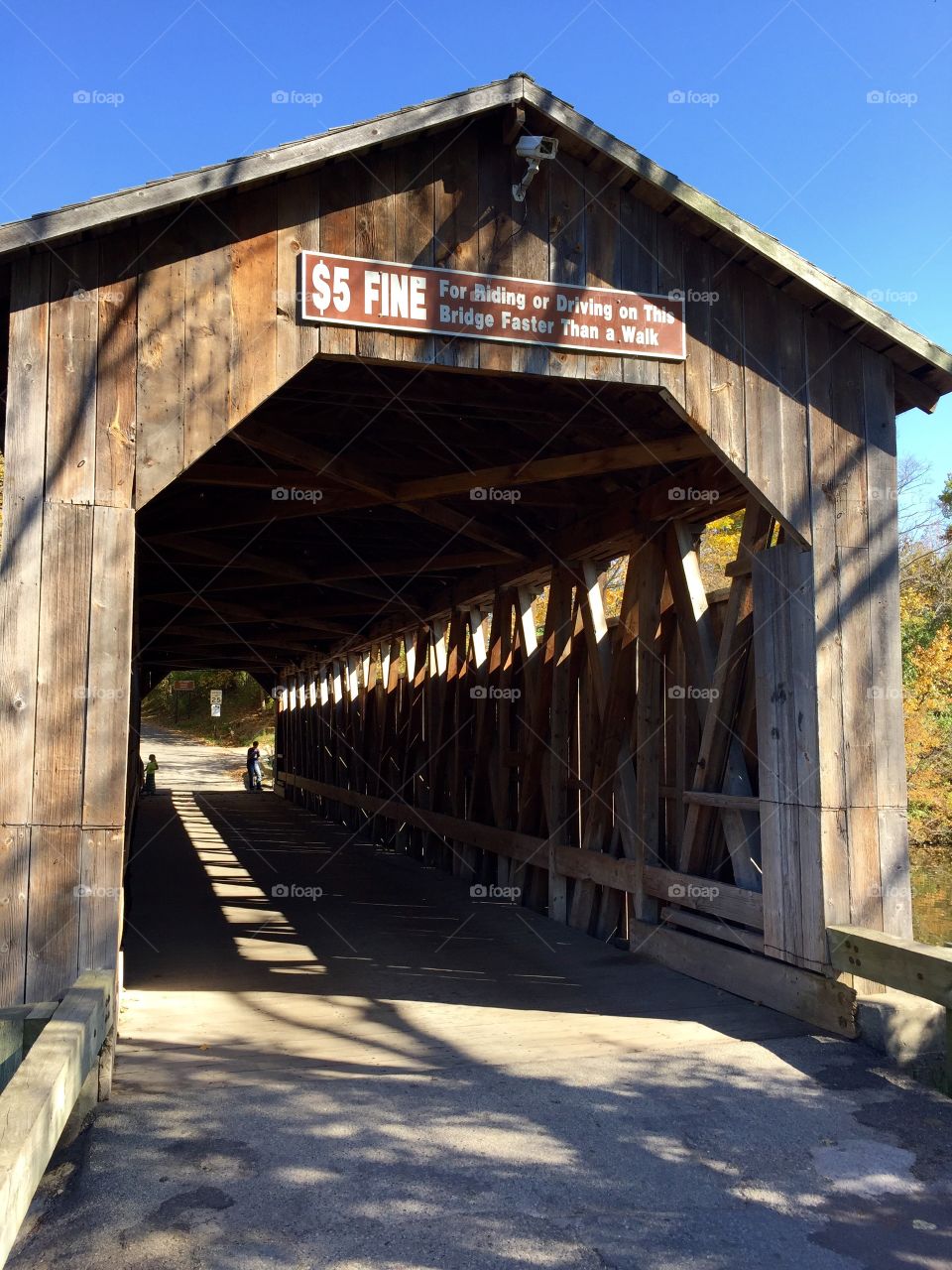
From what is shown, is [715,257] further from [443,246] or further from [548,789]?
[548,789]

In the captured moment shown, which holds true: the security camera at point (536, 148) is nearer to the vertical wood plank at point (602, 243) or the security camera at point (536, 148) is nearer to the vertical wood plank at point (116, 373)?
the vertical wood plank at point (602, 243)

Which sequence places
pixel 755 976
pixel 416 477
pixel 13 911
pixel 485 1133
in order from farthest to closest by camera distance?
pixel 416 477
pixel 755 976
pixel 13 911
pixel 485 1133

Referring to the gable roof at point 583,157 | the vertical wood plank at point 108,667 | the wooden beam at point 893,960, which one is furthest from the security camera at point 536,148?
the wooden beam at point 893,960

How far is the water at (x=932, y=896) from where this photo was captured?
1609cm

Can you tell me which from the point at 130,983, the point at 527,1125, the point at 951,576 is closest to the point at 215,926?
the point at 130,983

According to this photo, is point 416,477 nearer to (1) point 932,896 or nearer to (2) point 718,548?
(1) point 932,896

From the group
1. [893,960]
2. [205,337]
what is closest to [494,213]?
[205,337]

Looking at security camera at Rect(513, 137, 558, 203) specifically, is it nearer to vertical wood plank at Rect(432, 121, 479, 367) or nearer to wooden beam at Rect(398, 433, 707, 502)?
vertical wood plank at Rect(432, 121, 479, 367)

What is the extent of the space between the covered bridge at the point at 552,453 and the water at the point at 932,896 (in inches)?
349

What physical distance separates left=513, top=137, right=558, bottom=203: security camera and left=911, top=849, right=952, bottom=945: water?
12043 millimetres

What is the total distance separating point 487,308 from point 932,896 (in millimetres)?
16269

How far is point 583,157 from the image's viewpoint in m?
5.84

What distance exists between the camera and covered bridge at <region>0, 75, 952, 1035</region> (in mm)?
4812

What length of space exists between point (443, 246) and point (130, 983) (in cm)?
496
